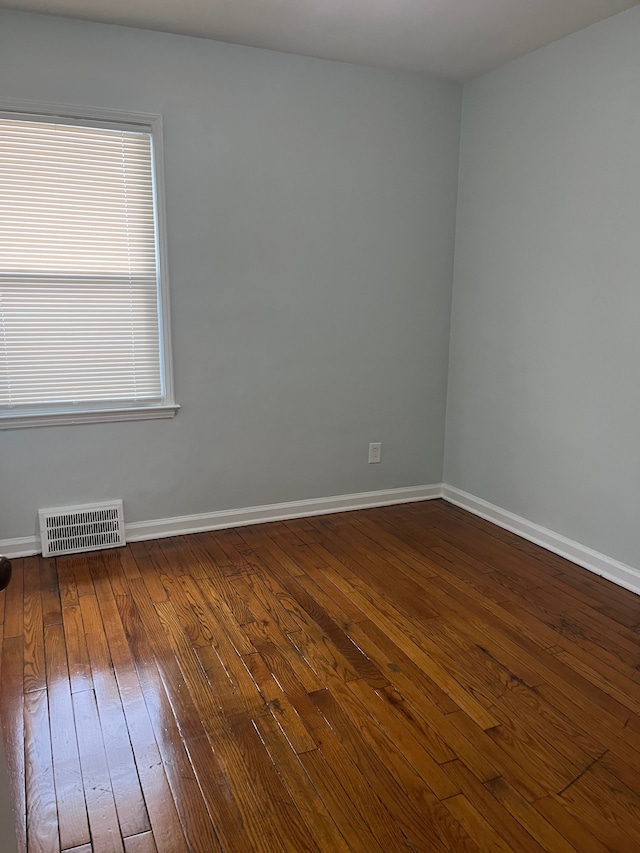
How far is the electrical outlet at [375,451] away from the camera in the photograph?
3.94 metres

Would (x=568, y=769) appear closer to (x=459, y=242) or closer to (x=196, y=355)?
(x=196, y=355)

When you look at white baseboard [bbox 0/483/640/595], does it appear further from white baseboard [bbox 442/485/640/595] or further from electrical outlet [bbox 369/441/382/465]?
electrical outlet [bbox 369/441/382/465]

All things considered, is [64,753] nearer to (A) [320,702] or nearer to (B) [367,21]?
(A) [320,702]

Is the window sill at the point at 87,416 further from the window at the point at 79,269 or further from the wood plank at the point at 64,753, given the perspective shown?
the wood plank at the point at 64,753

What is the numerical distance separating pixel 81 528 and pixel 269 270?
1695 millimetres

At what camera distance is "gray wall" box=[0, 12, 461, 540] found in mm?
3102

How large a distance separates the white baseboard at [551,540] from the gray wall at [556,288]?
1.9 inches

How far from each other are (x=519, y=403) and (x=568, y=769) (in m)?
2.09

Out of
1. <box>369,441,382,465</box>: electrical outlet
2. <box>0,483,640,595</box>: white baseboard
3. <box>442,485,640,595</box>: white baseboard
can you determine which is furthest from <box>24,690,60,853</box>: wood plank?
<box>442,485,640,595</box>: white baseboard

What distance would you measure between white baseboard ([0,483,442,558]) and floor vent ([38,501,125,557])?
0.25 feet

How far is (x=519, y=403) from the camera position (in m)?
3.54

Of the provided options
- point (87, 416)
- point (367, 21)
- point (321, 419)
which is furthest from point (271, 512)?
point (367, 21)

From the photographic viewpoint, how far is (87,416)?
3.21 metres

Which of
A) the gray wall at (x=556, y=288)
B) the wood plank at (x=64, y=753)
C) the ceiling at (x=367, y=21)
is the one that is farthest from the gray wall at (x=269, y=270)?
the wood plank at (x=64, y=753)
